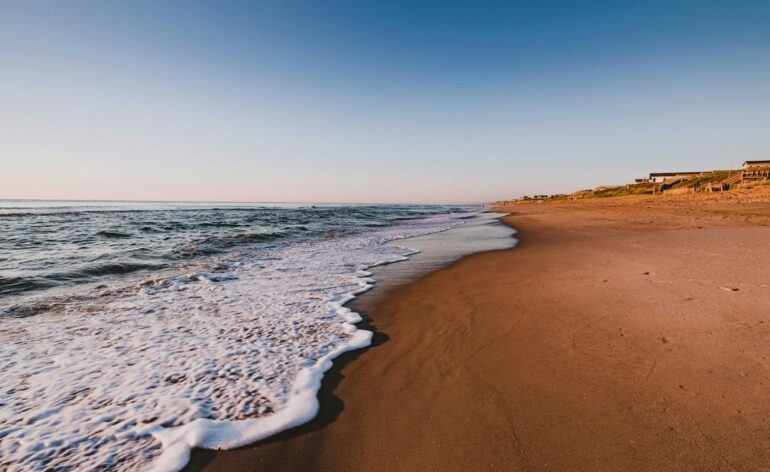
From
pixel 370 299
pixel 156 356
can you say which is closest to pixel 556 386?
pixel 370 299

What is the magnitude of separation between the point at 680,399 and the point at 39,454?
5.29 m

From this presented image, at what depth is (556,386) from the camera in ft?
11.0

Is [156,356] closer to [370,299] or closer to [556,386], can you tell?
[370,299]

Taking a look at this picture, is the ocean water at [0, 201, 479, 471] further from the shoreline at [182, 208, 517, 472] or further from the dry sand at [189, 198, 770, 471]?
the dry sand at [189, 198, 770, 471]

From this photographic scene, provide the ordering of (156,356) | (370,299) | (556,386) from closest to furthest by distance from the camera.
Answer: (556,386)
(156,356)
(370,299)

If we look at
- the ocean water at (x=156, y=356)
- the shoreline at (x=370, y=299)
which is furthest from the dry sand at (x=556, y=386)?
the ocean water at (x=156, y=356)

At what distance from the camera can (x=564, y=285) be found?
685cm

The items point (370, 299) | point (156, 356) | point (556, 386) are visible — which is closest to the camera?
point (556, 386)

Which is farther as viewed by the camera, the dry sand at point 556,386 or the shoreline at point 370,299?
the shoreline at point 370,299

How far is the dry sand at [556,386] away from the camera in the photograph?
2.52 m

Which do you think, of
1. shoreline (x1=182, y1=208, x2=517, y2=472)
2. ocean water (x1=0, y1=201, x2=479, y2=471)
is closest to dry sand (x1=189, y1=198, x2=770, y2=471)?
shoreline (x1=182, y1=208, x2=517, y2=472)

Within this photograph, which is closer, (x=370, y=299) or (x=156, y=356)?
(x=156, y=356)

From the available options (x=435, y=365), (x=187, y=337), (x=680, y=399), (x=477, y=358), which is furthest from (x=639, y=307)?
(x=187, y=337)

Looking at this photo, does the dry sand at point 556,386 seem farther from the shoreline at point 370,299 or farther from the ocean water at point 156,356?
the ocean water at point 156,356
